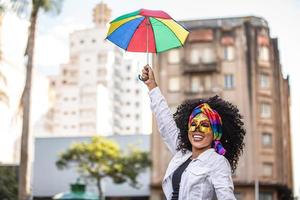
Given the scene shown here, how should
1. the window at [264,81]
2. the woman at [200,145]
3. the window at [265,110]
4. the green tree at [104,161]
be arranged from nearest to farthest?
the woman at [200,145] → the green tree at [104,161] → the window at [265,110] → the window at [264,81]

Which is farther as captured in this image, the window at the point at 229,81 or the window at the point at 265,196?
the window at the point at 229,81

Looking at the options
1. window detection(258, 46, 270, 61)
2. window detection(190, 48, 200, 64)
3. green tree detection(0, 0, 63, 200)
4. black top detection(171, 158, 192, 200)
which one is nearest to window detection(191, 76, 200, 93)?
window detection(190, 48, 200, 64)

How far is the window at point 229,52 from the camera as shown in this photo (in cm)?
5050

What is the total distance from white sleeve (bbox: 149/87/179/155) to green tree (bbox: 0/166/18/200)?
4458 cm

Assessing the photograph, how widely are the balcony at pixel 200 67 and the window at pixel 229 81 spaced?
0.93m

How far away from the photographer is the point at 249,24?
50.7 m

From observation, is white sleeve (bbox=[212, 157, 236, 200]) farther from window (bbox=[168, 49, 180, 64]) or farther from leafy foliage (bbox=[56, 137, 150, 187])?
window (bbox=[168, 49, 180, 64])

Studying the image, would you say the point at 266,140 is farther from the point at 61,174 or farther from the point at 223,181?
the point at 223,181

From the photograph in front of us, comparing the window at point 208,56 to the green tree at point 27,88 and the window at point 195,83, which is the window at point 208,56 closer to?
the window at point 195,83

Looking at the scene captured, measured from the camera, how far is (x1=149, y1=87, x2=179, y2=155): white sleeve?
14.6 ft

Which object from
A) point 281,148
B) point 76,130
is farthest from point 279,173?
point 76,130

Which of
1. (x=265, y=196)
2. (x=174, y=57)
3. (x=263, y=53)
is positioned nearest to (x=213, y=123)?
(x=265, y=196)

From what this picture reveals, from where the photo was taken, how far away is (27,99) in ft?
66.7

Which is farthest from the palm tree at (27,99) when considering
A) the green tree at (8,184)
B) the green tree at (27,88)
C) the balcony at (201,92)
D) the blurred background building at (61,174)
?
the blurred background building at (61,174)
